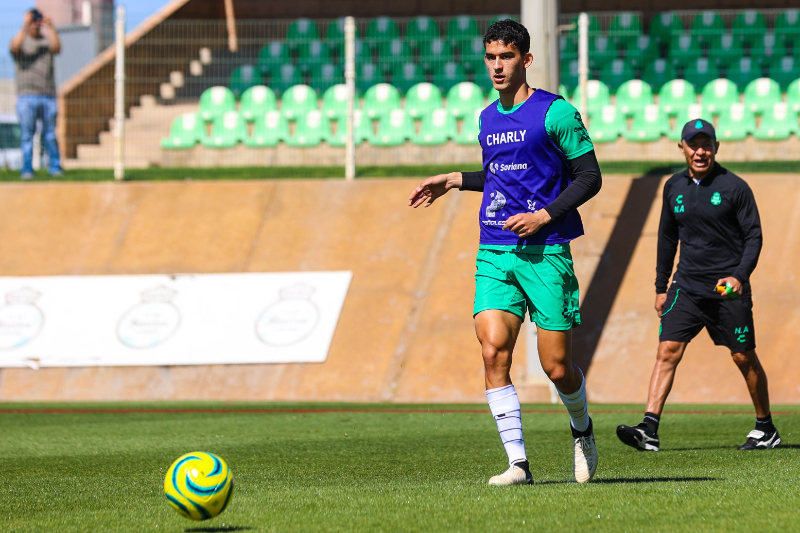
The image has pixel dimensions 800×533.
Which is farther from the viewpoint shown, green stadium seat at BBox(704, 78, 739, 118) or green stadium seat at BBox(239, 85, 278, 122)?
green stadium seat at BBox(239, 85, 278, 122)

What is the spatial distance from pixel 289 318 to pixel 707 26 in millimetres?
11046

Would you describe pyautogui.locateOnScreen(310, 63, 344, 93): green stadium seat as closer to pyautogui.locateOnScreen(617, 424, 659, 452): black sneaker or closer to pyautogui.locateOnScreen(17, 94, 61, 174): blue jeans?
pyautogui.locateOnScreen(17, 94, 61, 174): blue jeans

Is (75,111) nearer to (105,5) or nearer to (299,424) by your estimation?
(299,424)

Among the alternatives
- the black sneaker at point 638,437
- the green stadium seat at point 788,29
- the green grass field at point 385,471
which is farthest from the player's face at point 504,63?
the green stadium seat at point 788,29

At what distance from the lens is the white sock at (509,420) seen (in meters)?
4.84

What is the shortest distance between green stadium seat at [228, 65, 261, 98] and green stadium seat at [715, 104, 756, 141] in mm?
7597

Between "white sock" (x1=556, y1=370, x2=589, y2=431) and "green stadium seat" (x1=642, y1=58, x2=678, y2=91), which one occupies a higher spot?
"green stadium seat" (x1=642, y1=58, x2=678, y2=91)

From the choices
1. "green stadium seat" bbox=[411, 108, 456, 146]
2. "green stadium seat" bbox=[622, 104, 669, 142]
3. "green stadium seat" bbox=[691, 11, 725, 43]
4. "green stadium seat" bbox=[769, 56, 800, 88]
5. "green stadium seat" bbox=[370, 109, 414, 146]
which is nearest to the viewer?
"green stadium seat" bbox=[622, 104, 669, 142]

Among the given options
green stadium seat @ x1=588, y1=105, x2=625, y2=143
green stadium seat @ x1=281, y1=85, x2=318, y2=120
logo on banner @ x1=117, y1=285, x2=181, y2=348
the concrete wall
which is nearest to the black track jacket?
the concrete wall

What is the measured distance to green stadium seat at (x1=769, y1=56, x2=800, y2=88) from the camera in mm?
16094

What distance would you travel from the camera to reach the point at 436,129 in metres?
16.4

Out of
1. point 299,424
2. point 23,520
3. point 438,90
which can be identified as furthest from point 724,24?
point 23,520

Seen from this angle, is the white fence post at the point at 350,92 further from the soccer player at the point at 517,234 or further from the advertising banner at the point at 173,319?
the soccer player at the point at 517,234

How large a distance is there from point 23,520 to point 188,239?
8.16m
